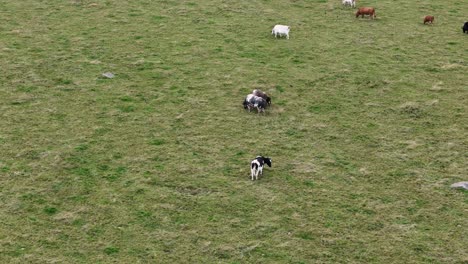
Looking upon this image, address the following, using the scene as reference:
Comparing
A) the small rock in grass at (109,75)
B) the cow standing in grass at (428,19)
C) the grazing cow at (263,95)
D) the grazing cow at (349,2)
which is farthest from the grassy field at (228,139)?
the grazing cow at (349,2)

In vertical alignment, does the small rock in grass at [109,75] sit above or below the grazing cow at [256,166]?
above

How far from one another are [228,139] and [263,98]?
345cm

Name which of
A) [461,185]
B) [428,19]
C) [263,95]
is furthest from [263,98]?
[428,19]

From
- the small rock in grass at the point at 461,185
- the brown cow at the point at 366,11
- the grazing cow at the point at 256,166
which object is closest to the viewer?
the small rock in grass at the point at 461,185

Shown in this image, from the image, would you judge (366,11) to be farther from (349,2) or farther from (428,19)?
(428,19)

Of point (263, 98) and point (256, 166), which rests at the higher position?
point (263, 98)

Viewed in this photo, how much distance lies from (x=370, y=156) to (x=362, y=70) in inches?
359

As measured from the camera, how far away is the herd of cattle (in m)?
19.8

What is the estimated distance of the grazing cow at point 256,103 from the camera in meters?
24.8

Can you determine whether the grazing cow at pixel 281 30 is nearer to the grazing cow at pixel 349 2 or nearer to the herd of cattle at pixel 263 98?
the herd of cattle at pixel 263 98

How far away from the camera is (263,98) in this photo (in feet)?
82.7

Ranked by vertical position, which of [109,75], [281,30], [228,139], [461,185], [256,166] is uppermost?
[281,30]

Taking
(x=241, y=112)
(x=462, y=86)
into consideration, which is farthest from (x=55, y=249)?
(x=462, y=86)

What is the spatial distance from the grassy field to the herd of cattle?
1.46 feet
